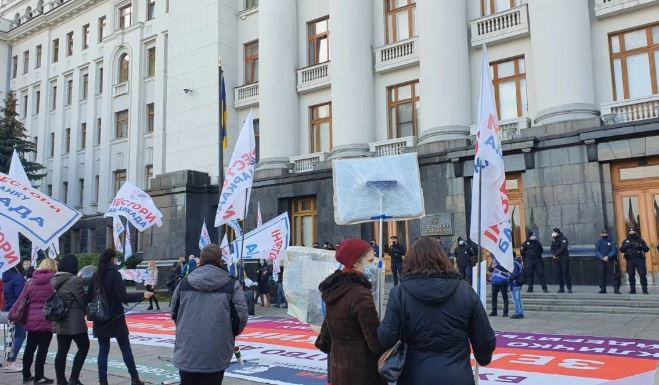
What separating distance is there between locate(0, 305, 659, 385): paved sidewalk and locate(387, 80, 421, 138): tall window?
34.8 feet

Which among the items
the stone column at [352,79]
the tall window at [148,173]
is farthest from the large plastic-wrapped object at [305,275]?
the tall window at [148,173]

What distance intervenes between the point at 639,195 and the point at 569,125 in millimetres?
2916

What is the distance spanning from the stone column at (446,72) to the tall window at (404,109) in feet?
4.48

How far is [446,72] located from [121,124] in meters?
23.2

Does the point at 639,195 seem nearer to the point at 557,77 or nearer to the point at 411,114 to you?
the point at 557,77

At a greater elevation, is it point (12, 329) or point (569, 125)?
point (569, 125)

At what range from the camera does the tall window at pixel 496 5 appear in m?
20.9

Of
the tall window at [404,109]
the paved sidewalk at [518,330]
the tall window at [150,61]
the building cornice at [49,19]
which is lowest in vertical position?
the paved sidewalk at [518,330]

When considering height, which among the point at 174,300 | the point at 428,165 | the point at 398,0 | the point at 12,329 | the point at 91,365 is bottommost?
the point at 91,365

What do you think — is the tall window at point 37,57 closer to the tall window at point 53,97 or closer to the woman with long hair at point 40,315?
the tall window at point 53,97

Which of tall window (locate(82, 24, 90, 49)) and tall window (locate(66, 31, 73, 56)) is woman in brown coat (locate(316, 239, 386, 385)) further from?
tall window (locate(66, 31, 73, 56))

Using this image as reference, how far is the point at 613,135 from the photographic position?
16.8 metres

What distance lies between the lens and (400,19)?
77.6 ft

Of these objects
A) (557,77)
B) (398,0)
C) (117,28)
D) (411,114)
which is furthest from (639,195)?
(117,28)
